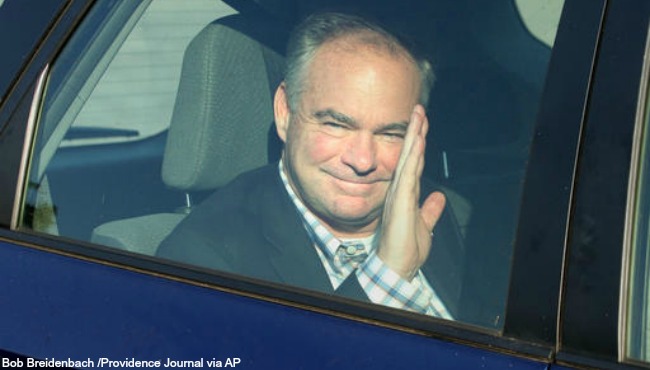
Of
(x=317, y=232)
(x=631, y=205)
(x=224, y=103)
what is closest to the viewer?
(x=631, y=205)

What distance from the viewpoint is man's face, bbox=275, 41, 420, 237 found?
6.39 feet

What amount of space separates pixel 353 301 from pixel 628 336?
1.43 feet

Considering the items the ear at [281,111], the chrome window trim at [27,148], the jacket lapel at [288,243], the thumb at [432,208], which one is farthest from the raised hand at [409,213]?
the chrome window trim at [27,148]

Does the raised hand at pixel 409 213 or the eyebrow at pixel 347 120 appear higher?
the eyebrow at pixel 347 120

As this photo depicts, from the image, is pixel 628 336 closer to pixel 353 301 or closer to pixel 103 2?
pixel 353 301

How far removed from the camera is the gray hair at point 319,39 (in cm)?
199

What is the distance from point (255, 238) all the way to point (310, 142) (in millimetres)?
193

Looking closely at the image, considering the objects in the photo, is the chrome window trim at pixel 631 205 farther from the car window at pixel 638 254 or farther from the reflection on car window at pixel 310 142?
the reflection on car window at pixel 310 142

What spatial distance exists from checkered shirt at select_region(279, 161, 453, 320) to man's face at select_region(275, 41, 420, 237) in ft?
0.06

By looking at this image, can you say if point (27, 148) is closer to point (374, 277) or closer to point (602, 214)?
point (374, 277)

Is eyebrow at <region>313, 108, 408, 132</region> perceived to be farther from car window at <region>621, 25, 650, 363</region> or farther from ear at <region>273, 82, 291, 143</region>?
car window at <region>621, 25, 650, 363</region>

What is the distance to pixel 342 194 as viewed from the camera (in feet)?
6.56

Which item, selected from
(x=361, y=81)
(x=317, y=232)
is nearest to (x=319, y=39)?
(x=361, y=81)

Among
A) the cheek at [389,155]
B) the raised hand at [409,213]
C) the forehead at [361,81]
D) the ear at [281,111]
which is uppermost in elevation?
the forehead at [361,81]
